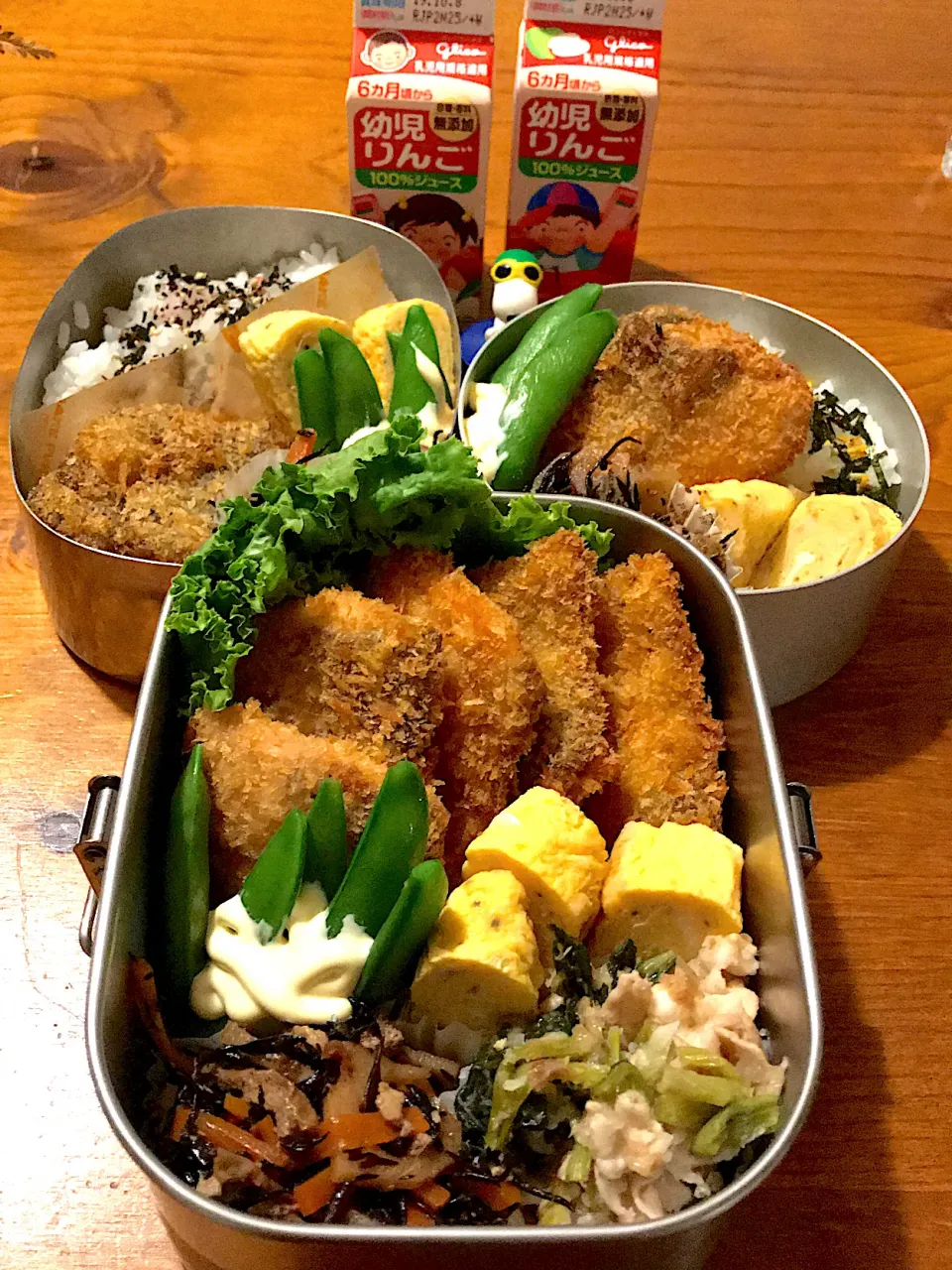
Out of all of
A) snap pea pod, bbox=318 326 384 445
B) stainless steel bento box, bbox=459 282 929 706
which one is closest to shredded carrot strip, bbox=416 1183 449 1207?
stainless steel bento box, bbox=459 282 929 706

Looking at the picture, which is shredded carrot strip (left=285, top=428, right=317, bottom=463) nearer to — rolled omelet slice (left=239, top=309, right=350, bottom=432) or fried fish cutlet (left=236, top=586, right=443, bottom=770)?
rolled omelet slice (left=239, top=309, right=350, bottom=432)

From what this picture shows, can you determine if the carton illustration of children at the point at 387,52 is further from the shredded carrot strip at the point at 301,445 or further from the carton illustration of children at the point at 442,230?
the shredded carrot strip at the point at 301,445

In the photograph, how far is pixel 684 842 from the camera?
910 mm

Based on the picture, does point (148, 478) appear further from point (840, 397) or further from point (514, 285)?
point (840, 397)

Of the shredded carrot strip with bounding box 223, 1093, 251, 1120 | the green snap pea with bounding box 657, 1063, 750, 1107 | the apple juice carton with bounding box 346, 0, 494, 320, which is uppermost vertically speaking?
the apple juice carton with bounding box 346, 0, 494, 320

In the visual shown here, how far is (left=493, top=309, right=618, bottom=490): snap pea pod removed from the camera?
53.8 inches

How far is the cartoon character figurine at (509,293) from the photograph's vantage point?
5.34ft

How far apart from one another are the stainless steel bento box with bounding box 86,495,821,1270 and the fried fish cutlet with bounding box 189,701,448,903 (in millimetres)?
56

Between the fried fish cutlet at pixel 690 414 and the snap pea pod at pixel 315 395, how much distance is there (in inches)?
11.6

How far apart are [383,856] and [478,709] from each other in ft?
0.62

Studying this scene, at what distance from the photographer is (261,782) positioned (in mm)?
889

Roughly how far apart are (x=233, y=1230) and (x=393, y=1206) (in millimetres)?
125

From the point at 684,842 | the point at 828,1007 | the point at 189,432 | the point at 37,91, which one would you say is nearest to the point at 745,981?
the point at 684,842

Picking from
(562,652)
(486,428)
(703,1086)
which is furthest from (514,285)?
(703,1086)
